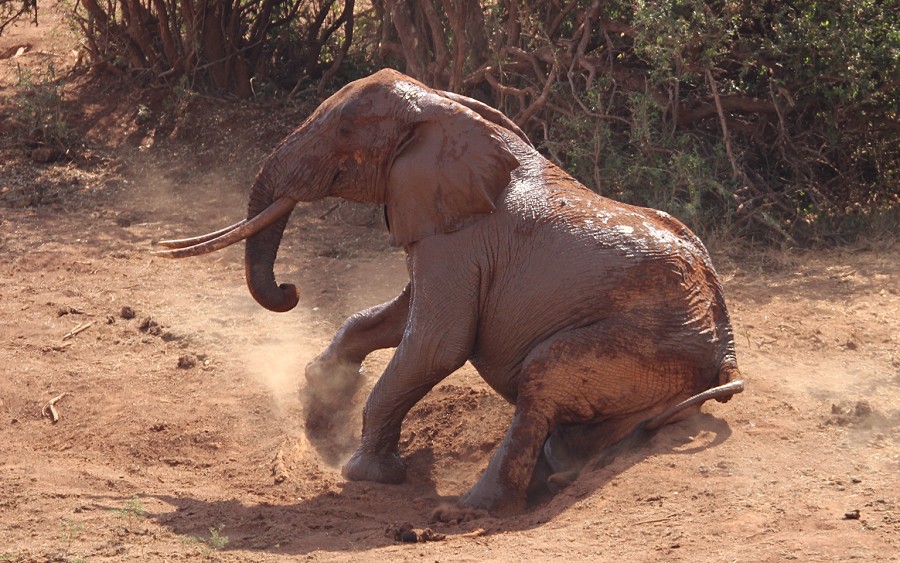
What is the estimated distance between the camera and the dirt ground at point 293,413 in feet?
15.6

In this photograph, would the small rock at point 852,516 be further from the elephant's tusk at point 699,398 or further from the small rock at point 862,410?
the small rock at point 862,410

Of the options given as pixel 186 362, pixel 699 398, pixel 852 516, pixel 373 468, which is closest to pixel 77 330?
pixel 186 362

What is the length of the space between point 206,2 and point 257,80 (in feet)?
3.11

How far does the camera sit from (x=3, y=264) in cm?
923

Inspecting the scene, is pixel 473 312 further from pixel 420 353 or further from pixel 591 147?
pixel 591 147

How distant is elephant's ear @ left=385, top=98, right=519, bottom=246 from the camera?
231 inches

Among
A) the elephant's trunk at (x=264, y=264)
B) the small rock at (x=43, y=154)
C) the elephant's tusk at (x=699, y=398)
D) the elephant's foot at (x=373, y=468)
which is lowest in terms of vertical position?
the elephant's foot at (x=373, y=468)

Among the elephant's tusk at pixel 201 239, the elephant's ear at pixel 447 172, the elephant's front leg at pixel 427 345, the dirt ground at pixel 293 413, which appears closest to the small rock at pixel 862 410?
the dirt ground at pixel 293 413

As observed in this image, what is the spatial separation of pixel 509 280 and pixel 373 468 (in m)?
1.19

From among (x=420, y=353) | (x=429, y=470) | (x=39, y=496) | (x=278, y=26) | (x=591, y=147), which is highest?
(x=278, y=26)

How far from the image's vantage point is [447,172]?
5.87 m

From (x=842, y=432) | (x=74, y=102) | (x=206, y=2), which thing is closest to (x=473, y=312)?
(x=842, y=432)

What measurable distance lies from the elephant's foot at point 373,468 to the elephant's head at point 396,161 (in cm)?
111

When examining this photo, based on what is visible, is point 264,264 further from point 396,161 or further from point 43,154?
point 43,154
